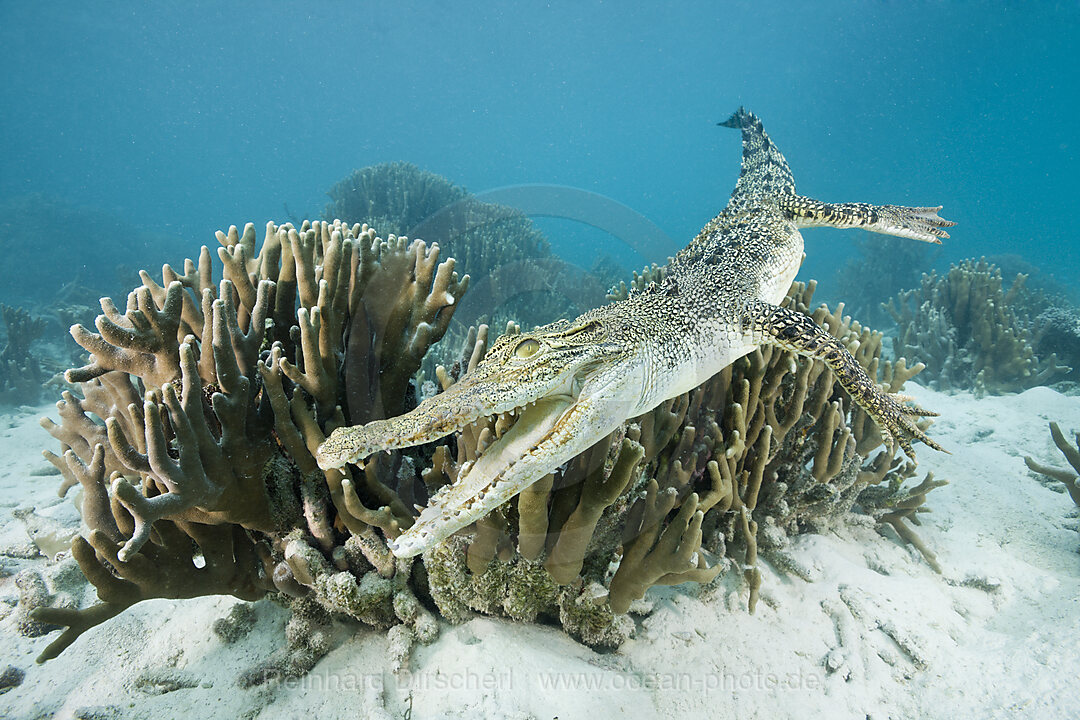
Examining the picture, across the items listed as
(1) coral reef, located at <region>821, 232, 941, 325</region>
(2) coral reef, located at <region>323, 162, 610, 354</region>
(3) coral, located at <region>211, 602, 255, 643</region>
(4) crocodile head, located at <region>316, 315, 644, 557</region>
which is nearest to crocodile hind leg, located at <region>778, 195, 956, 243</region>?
(4) crocodile head, located at <region>316, 315, 644, 557</region>

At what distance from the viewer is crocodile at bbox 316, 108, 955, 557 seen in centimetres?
187

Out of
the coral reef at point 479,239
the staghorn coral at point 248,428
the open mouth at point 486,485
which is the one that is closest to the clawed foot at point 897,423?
the open mouth at point 486,485

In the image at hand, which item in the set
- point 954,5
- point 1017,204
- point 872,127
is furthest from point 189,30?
point 1017,204

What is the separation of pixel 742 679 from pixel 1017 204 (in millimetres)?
100555

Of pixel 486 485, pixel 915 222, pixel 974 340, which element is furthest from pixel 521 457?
pixel 974 340

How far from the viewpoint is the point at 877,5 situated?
60031 mm

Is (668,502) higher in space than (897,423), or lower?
lower

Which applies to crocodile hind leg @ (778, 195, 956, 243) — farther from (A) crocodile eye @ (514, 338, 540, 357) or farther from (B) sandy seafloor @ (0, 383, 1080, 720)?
(A) crocodile eye @ (514, 338, 540, 357)

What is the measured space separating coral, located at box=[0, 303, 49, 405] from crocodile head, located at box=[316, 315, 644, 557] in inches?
506

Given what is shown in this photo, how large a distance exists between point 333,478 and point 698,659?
2.23m

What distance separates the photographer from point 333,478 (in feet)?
7.74

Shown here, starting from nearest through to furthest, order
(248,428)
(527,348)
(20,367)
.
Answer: (527,348), (248,428), (20,367)

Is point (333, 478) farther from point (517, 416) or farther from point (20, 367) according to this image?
point (20, 367)

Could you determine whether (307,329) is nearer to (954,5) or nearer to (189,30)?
(954,5)
